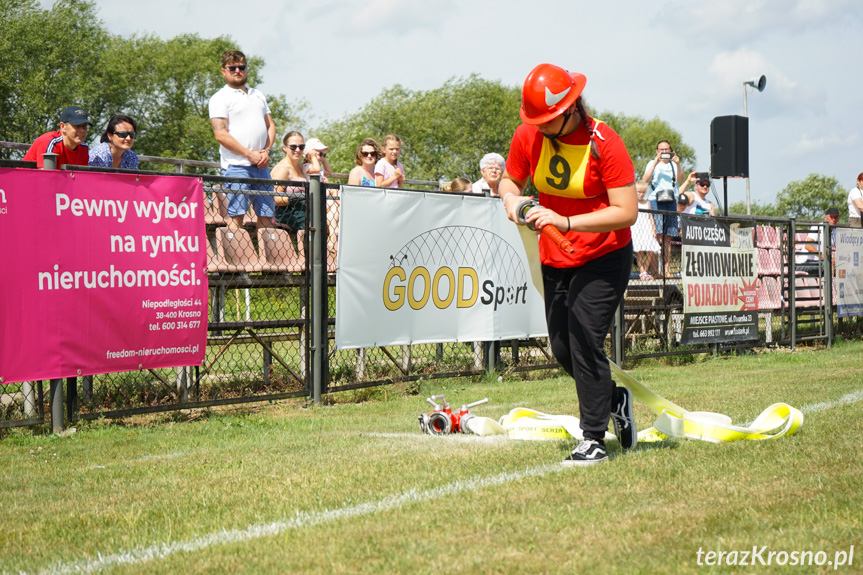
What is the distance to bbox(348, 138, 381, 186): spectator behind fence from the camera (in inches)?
439

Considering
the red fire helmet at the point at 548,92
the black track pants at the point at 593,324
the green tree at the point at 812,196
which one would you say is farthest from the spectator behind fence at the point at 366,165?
the green tree at the point at 812,196

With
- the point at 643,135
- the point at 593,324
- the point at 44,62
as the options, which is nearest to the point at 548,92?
the point at 593,324

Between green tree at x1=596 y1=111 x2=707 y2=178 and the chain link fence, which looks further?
green tree at x1=596 y1=111 x2=707 y2=178

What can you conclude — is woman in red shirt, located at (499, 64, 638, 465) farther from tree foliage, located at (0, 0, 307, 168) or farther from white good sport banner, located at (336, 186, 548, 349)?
tree foliage, located at (0, 0, 307, 168)

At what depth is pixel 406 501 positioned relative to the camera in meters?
4.29

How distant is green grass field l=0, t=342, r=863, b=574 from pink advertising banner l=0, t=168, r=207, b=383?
62cm

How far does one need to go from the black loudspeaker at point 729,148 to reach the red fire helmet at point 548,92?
10789 mm

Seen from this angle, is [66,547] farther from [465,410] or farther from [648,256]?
[648,256]

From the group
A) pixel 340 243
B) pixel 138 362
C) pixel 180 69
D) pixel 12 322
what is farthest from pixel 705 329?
pixel 180 69

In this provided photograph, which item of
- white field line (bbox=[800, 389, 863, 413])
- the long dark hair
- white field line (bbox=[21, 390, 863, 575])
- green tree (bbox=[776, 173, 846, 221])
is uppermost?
green tree (bbox=[776, 173, 846, 221])

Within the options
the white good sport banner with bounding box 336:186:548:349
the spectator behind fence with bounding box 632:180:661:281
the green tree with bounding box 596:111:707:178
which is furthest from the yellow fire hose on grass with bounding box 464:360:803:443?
the green tree with bounding box 596:111:707:178

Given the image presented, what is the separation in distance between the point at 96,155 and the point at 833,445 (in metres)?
6.82

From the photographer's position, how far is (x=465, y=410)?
21.5ft

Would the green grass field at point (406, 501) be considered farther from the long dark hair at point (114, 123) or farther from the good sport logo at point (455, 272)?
the long dark hair at point (114, 123)
